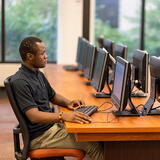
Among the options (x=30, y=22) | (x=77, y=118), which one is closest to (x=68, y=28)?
(x=30, y=22)

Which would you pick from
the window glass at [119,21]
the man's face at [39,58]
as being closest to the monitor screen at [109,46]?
the window glass at [119,21]

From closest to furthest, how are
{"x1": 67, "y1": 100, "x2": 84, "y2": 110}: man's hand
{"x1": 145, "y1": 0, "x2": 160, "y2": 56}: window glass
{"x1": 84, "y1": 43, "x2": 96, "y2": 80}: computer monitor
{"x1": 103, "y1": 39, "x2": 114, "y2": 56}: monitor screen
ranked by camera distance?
{"x1": 67, "y1": 100, "x2": 84, "y2": 110}: man's hand → {"x1": 84, "y1": 43, "x2": 96, "y2": 80}: computer monitor → {"x1": 103, "y1": 39, "x2": 114, "y2": 56}: monitor screen → {"x1": 145, "y1": 0, "x2": 160, "y2": 56}: window glass

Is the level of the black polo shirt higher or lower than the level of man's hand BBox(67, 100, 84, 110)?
higher

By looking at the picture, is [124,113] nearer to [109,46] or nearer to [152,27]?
[109,46]

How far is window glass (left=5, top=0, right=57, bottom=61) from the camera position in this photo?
7.69m

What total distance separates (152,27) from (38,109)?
5146 mm

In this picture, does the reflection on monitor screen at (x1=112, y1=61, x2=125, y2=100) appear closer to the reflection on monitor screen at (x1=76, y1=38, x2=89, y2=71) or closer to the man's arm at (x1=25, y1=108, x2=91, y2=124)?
the man's arm at (x1=25, y1=108, x2=91, y2=124)

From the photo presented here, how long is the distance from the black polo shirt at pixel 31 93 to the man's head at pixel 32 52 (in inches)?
2.5

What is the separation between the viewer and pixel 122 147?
9.73 feet

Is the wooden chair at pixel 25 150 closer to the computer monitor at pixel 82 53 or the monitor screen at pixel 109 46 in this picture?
the computer monitor at pixel 82 53

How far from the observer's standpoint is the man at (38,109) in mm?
3004

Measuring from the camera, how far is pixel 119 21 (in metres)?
7.90

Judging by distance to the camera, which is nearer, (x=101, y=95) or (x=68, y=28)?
(x=101, y=95)

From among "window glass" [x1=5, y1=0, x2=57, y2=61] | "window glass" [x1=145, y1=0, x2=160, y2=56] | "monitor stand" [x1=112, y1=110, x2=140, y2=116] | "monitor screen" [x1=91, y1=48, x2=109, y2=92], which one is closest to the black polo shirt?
"monitor stand" [x1=112, y1=110, x2=140, y2=116]
